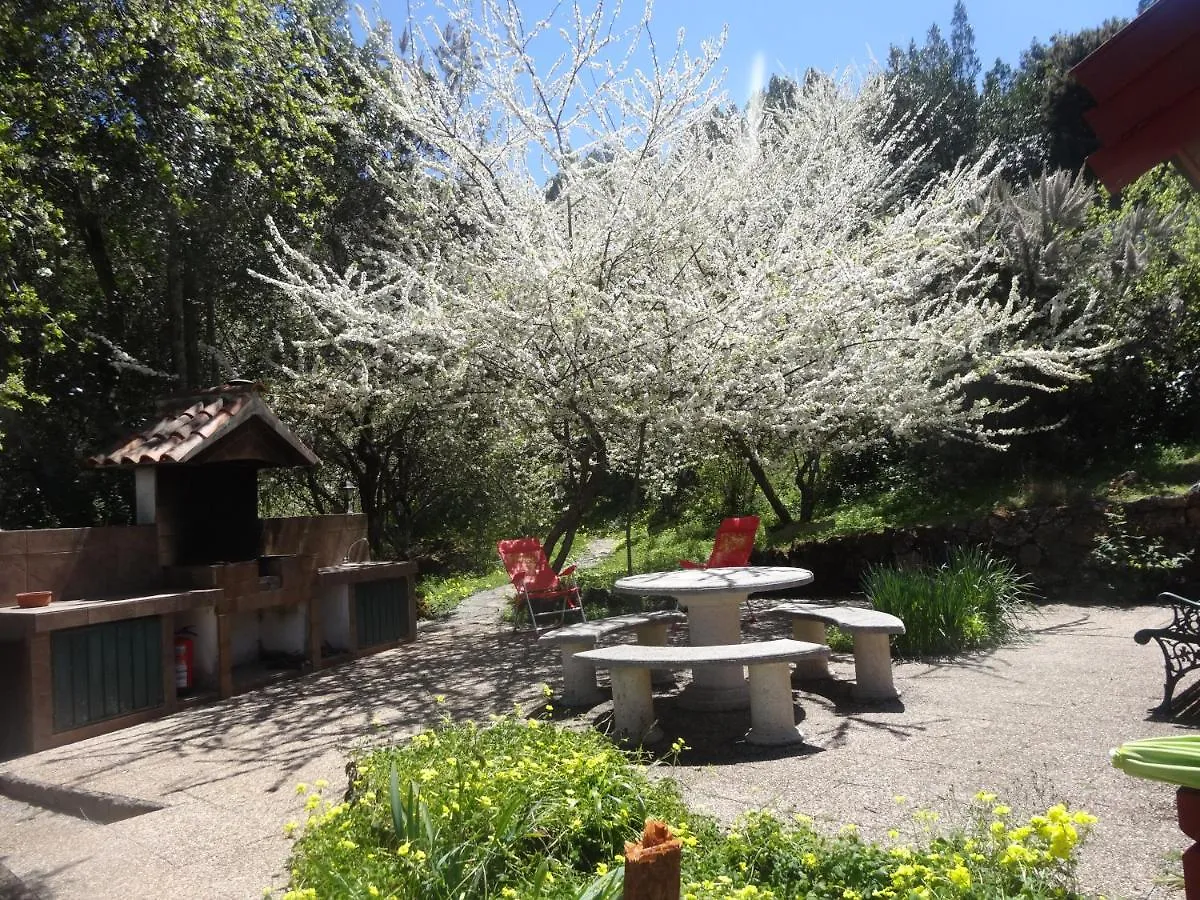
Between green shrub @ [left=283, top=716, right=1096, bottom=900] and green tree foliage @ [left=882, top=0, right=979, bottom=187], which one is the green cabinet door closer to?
green shrub @ [left=283, top=716, right=1096, bottom=900]

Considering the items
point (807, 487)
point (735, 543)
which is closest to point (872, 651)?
point (735, 543)

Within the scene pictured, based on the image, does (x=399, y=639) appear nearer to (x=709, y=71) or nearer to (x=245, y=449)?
(x=245, y=449)

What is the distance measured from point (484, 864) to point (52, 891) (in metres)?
1.89

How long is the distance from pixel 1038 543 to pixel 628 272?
5.89 metres

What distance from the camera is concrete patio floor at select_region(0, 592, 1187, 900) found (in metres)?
3.55

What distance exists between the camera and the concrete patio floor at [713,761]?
3547 millimetres

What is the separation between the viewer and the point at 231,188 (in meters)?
9.50

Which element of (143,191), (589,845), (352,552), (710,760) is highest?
(143,191)

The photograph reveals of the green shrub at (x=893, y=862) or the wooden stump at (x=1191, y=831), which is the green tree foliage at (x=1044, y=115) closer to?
the green shrub at (x=893, y=862)

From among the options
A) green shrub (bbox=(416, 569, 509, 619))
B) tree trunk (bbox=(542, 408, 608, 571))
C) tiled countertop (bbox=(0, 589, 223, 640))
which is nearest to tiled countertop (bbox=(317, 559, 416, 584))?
tiled countertop (bbox=(0, 589, 223, 640))

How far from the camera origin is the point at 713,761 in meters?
4.75

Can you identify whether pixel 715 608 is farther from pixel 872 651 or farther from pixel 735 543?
pixel 735 543

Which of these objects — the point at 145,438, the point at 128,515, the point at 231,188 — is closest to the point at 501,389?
the point at 145,438

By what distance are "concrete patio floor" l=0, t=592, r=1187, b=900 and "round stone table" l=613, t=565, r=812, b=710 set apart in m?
0.17
